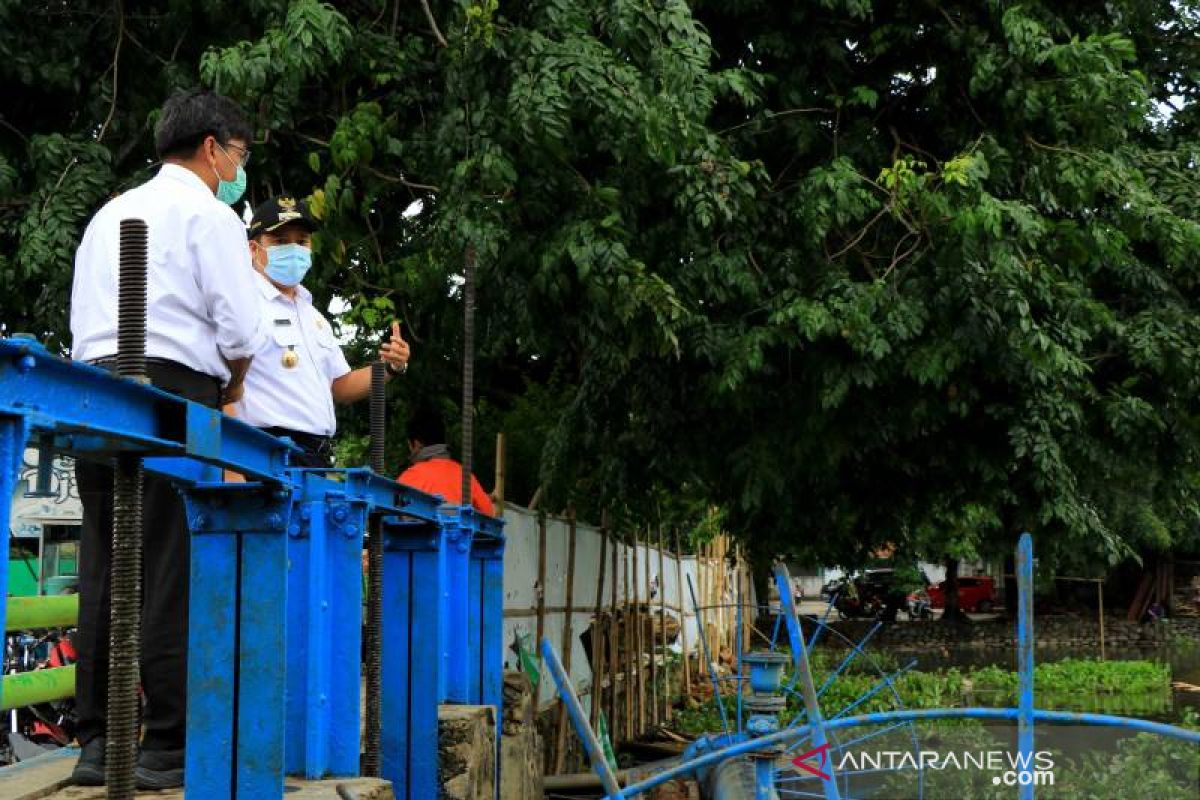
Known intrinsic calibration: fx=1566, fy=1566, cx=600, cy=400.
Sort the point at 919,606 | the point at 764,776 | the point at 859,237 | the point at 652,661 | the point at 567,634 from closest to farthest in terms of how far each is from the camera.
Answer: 1. the point at 764,776
2. the point at 859,237
3. the point at 567,634
4. the point at 652,661
5. the point at 919,606

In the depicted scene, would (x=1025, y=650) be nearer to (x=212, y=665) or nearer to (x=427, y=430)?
(x=212, y=665)

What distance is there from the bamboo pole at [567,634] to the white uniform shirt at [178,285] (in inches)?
334

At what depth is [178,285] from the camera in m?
3.76

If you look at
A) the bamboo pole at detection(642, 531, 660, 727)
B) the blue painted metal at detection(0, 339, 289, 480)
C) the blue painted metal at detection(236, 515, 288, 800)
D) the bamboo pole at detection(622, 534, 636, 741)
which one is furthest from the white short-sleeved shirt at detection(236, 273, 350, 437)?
the bamboo pole at detection(642, 531, 660, 727)

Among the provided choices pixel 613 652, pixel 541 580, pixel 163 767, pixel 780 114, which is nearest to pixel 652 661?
pixel 613 652

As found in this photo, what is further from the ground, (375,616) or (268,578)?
(268,578)

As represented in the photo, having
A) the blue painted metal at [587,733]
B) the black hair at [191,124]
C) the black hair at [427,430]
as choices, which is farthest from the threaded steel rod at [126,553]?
the black hair at [427,430]

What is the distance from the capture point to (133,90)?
382 inches

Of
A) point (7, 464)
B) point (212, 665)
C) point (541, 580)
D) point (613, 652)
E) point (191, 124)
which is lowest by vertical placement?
point (613, 652)

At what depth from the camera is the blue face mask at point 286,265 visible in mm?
5273

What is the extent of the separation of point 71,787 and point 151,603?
519mm

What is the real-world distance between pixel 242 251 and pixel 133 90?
6348 millimetres

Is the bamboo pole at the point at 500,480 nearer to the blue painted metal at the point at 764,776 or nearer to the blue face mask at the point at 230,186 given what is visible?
the blue painted metal at the point at 764,776

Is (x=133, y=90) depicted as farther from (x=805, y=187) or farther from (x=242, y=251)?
(x=242, y=251)
